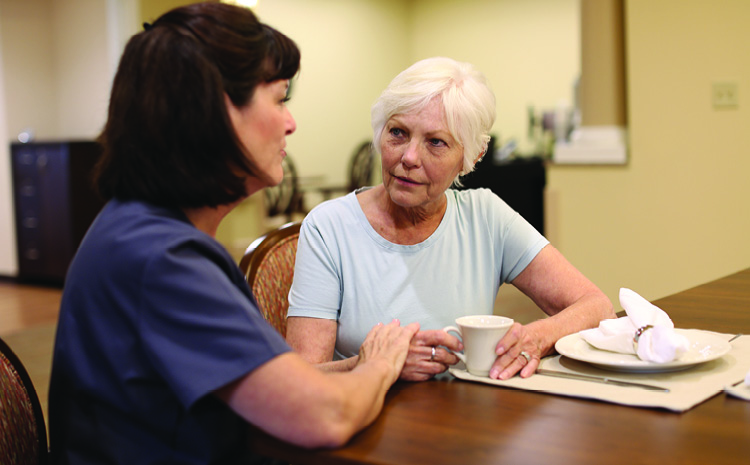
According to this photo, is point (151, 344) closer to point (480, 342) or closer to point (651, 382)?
point (480, 342)

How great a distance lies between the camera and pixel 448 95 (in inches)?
61.0

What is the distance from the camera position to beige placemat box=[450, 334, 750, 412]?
1.00m

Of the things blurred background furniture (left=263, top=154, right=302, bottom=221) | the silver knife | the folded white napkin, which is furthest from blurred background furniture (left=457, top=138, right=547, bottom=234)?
the silver knife

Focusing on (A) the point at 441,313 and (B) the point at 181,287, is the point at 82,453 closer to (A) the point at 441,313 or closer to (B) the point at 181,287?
(B) the point at 181,287

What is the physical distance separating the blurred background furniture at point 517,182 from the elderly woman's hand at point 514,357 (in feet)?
11.8

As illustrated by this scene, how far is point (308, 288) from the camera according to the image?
58.9 inches

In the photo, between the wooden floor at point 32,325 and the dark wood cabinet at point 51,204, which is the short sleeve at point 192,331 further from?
the dark wood cabinet at point 51,204

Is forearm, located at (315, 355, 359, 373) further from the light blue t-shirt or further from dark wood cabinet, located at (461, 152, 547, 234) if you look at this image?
dark wood cabinet, located at (461, 152, 547, 234)

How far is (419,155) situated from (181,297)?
785 millimetres

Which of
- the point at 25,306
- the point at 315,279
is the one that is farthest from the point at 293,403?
the point at 25,306

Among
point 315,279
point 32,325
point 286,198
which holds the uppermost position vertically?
point 286,198

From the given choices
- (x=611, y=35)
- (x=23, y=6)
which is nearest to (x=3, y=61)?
(x=23, y=6)

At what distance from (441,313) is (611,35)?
2.76m

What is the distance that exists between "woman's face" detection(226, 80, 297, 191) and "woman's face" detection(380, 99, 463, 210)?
507mm
